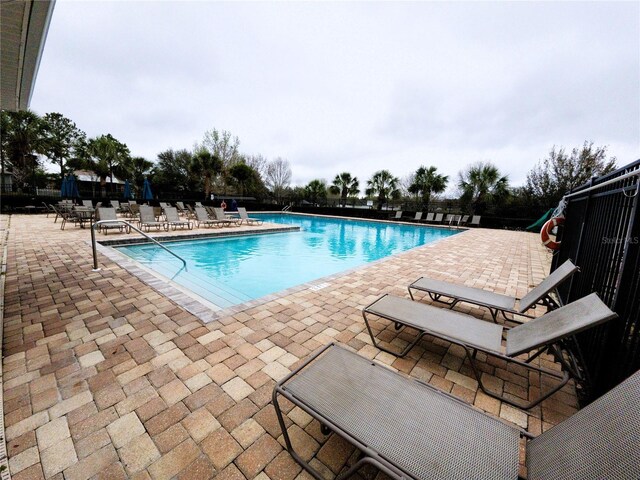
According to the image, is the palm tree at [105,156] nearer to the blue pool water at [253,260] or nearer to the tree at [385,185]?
the blue pool water at [253,260]

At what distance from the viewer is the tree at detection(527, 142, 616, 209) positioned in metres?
16.8

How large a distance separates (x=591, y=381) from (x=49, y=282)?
6365 millimetres

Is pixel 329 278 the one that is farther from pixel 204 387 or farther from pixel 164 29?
pixel 164 29

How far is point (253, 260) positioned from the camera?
7.60 m

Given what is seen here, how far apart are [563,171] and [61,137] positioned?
48016 millimetres

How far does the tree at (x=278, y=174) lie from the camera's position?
39.3m

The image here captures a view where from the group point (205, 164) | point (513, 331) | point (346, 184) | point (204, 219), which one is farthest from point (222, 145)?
point (513, 331)

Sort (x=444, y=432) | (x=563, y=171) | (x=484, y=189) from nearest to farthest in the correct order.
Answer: (x=444, y=432)
(x=563, y=171)
(x=484, y=189)

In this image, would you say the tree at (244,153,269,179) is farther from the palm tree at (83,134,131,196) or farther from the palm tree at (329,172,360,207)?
the palm tree at (83,134,131,196)

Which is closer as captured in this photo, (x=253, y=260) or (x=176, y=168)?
(x=253, y=260)

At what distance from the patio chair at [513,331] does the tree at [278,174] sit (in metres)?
38.0

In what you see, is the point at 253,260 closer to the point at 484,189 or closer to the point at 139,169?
the point at 484,189

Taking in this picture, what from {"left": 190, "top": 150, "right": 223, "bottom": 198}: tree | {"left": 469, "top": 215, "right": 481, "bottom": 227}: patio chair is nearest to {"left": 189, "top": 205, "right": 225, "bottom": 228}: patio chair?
{"left": 190, "top": 150, "right": 223, "bottom": 198}: tree

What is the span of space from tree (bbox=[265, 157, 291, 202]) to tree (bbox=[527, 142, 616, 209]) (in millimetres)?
30304
